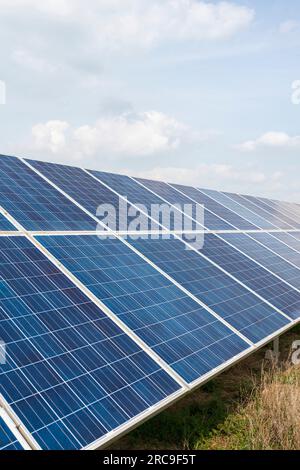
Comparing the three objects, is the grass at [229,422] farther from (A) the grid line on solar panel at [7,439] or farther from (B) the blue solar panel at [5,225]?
(B) the blue solar panel at [5,225]

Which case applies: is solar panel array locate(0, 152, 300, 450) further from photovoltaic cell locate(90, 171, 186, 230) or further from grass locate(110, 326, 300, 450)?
grass locate(110, 326, 300, 450)

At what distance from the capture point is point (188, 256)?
1484cm

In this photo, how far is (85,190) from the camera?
16.6 meters

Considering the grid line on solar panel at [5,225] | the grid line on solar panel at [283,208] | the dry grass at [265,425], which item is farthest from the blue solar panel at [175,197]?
the grid line on solar panel at [283,208]

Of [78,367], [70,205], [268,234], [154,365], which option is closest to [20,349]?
[78,367]

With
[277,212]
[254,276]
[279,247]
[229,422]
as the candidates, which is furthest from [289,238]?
[229,422]

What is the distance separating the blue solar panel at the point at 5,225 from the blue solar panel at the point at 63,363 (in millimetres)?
492

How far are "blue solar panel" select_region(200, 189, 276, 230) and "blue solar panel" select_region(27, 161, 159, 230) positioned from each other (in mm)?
10394

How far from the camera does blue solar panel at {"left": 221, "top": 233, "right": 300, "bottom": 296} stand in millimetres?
17839

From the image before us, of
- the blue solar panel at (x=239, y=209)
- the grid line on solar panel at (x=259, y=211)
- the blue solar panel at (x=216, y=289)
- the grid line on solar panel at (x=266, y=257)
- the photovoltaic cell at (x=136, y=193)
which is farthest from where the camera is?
the grid line on solar panel at (x=259, y=211)

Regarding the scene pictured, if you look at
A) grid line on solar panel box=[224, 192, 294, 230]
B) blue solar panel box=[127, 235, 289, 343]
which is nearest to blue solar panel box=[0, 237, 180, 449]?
blue solar panel box=[127, 235, 289, 343]

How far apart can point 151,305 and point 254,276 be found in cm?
669

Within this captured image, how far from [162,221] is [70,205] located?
432 cm

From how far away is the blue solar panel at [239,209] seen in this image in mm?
25231
